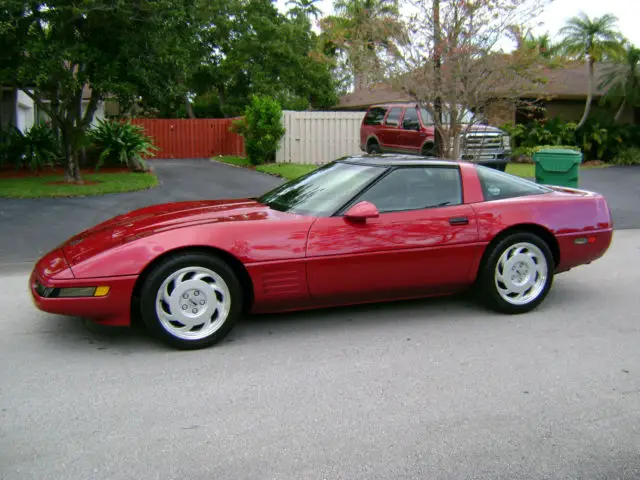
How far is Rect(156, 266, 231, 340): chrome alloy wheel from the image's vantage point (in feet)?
15.3

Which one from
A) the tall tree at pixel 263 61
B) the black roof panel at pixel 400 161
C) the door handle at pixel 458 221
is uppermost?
the tall tree at pixel 263 61

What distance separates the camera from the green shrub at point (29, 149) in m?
16.9

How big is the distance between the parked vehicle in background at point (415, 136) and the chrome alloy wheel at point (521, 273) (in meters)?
7.77

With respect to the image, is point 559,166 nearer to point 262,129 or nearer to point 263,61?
point 262,129

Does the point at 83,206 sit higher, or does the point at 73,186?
the point at 73,186

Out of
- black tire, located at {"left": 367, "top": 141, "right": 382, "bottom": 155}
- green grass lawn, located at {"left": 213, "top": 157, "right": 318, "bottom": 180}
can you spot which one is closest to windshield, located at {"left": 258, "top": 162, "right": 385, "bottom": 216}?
green grass lawn, located at {"left": 213, "top": 157, "right": 318, "bottom": 180}

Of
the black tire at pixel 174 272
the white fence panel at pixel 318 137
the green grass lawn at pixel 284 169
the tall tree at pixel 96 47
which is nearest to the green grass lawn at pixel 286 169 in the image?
the green grass lawn at pixel 284 169

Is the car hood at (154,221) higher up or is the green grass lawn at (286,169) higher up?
the green grass lawn at (286,169)

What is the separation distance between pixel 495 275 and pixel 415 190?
993mm

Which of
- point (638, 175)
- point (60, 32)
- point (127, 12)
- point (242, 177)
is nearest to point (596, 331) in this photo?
point (127, 12)

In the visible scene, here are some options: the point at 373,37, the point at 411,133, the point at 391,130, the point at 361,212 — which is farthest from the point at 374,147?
the point at 361,212

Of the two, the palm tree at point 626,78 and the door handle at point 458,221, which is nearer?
the door handle at point 458,221

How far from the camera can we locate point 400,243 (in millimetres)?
5277

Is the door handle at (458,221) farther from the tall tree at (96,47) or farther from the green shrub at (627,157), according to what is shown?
the green shrub at (627,157)
